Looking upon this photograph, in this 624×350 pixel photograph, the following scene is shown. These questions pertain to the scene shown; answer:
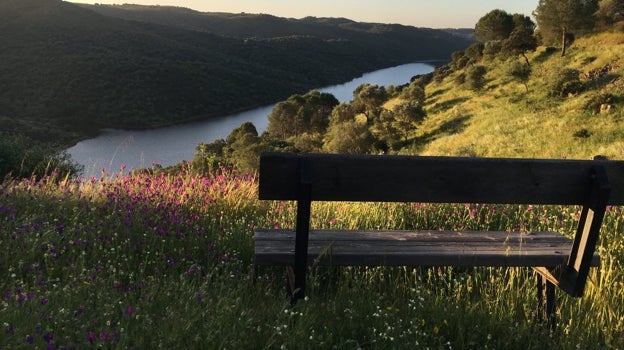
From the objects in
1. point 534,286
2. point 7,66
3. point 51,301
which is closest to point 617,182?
point 534,286

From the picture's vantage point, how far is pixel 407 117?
40.8 m

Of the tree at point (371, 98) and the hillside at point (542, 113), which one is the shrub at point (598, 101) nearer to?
the hillside at point (542, 113)

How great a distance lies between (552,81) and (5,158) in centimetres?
3251

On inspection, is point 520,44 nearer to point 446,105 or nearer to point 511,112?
point 446,105

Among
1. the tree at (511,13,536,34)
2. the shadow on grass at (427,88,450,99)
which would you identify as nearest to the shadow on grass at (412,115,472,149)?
the shadow on grass at (427,88,450,99)

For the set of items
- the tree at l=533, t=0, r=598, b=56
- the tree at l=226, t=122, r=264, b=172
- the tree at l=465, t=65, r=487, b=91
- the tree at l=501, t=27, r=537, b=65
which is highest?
the tree at l=533, t=0, r=598, b=56

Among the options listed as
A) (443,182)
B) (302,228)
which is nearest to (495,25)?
(443,182)

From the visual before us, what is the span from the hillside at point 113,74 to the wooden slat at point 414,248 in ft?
189

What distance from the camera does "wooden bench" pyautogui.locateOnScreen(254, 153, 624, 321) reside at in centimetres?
278

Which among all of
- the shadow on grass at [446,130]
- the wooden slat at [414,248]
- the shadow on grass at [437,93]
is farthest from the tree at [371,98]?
the wooden slat at [414,248]

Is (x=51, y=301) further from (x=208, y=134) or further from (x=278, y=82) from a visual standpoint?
(x=278, y=82)

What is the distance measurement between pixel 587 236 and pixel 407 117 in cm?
3881

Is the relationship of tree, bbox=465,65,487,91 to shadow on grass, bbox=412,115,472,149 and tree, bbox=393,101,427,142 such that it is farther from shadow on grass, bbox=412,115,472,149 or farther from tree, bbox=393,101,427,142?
shadow on grass, bbox=412,115,472,149

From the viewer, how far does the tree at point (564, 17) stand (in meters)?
41.4
